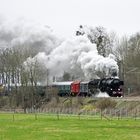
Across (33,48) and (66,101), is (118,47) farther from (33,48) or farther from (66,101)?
(66,101)

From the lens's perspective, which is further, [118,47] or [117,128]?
[118,47]

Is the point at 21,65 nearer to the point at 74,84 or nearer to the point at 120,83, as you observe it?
the point at 74,84

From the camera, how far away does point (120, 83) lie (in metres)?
88.6

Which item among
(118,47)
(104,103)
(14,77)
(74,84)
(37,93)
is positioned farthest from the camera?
(118,47)

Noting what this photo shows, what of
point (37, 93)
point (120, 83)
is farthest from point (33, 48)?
point (120, 83)

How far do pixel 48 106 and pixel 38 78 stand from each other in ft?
52.5

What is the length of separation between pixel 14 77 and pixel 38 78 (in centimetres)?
763

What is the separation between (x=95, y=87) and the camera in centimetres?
9062

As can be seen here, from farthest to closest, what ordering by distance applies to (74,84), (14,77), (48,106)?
(14,77) → (48,106) → (74,84)

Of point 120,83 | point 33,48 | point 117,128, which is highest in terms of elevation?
point 33,48

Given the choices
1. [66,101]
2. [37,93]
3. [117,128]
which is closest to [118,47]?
[37,93]

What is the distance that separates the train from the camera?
3445 inches

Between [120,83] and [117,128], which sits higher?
[120,83]

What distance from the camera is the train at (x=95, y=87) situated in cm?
8750
